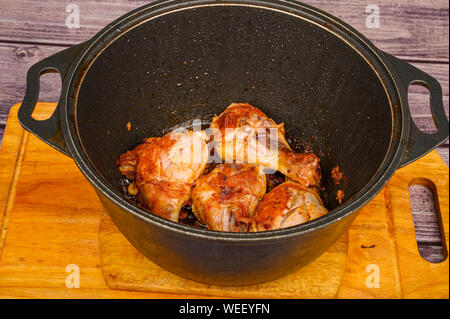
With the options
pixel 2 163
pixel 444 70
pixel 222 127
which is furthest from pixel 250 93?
pixel 444 70

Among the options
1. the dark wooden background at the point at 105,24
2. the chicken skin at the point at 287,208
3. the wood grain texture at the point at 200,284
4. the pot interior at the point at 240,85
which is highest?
the dark wooden background at the point at 105,24

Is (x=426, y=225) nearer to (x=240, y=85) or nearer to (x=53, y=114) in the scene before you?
(x=240, y=85)

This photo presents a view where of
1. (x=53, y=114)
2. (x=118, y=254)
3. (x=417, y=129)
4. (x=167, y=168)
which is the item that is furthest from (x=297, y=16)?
(x=118, y=254)

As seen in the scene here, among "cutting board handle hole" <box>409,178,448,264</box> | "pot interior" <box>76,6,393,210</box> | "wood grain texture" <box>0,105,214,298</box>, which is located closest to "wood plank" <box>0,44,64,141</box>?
"wood grain texture" <box>0,105,214,298</box>

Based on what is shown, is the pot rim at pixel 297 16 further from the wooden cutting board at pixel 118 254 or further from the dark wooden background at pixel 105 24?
the dark wooden background at pixel 105 24

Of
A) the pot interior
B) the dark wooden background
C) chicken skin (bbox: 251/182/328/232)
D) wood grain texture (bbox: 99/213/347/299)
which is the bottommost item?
wood grain texture (bbox: 99/213/347/299)

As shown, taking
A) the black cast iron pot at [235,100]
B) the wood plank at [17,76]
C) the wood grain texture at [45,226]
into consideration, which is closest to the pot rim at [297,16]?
the black cast iron pot at [235,100]

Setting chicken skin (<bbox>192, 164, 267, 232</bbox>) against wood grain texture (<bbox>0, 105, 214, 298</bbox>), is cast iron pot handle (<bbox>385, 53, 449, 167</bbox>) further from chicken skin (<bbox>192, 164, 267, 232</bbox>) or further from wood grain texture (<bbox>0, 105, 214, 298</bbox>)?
wood grain texture (<bbox>0, 105, 214, 298</bbox>)
